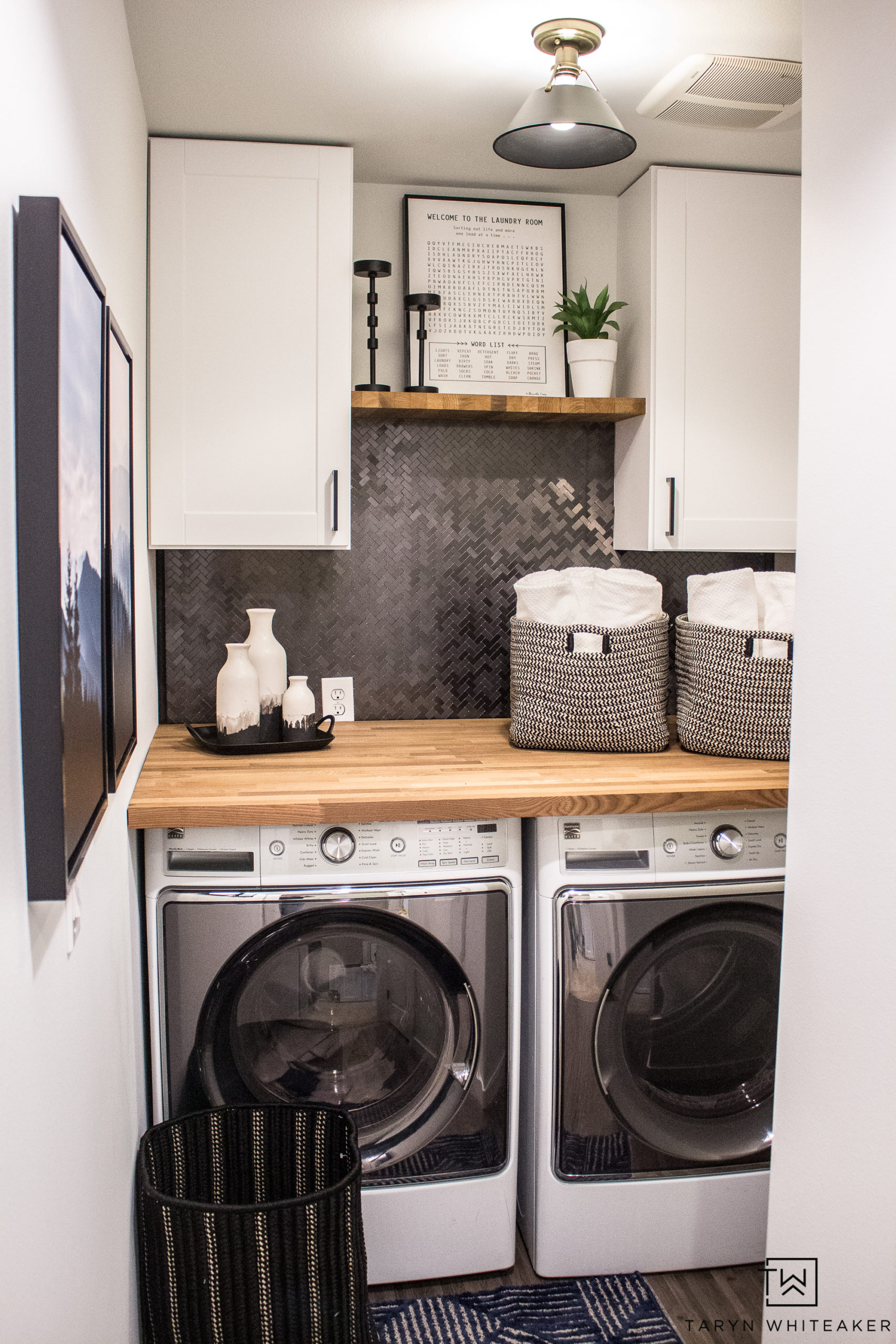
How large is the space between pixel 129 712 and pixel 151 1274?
0.91m

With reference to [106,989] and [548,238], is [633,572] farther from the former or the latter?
[106,989]

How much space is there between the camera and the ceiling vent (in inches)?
76.9

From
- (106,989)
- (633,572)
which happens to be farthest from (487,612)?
(106,989)

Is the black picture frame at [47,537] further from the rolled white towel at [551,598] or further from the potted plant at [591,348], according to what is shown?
the potted plant at [591,348]

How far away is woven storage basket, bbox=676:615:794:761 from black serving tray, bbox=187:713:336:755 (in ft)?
2.84

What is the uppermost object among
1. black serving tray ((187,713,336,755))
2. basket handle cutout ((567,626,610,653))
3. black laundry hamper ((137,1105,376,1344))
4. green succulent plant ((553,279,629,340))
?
green succulent plant ((553,279,629,340))

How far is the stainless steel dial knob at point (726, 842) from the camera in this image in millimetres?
2072

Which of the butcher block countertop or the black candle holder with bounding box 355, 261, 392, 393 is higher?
the black candle holder with bounding box 355, 261, 392, 393

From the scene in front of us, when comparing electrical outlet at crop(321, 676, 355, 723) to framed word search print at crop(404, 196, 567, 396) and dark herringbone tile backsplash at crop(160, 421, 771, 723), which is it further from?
framed word search print at crop(404, 196, 567, 396)

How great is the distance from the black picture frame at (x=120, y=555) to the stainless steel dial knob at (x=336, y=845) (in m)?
0.40

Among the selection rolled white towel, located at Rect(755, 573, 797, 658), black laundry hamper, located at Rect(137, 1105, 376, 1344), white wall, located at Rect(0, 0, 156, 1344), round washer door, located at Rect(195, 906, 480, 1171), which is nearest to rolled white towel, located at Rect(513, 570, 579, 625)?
rolled white towel, located at Rect(755, 573, 797, 658)

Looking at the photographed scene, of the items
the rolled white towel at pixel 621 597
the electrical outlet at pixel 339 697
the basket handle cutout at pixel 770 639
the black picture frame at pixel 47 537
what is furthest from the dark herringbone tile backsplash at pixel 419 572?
the black picture frame at pixel 47 537

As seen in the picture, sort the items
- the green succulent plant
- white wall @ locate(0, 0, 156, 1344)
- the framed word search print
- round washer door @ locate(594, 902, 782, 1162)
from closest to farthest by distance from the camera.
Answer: white wall @ locate(0, 0, 156, 1344), round washer door @ locate(594, 902, 782, 1162), the green succulent plant, the framed word search print

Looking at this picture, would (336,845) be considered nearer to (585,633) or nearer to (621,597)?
(585,633)
